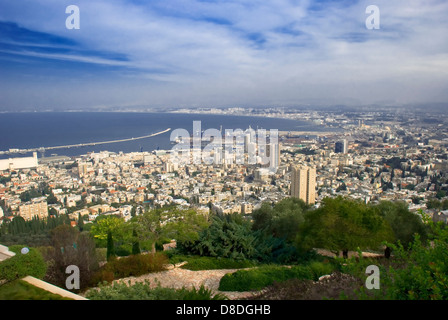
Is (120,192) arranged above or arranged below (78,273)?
below

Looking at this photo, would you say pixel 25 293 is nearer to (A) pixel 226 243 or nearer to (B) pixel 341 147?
(A) pixel 226 243

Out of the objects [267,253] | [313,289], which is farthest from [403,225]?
[313,289]

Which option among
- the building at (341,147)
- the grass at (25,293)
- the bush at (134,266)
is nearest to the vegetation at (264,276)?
the bush at (134,266)

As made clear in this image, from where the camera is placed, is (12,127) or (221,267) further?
(12,127)

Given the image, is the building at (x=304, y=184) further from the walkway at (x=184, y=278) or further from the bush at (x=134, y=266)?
the bush at (x=134, y=266)
